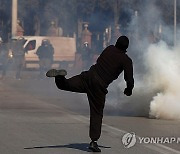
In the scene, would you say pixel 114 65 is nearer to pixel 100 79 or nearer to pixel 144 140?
pixel 100 79

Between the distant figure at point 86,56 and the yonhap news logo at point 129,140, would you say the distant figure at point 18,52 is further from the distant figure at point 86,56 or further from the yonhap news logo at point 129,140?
the yonhap news logo at point 129,140

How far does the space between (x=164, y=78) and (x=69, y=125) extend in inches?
96.6

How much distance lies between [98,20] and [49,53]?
2.40 m

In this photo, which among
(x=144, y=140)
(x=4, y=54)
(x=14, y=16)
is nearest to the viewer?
(x=144, y=140)

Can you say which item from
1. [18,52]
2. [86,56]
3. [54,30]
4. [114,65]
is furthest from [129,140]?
[54,30]

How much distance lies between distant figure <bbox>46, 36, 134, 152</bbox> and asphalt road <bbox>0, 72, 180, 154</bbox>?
53 centimetres

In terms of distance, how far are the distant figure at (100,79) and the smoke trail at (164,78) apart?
4.08 metres

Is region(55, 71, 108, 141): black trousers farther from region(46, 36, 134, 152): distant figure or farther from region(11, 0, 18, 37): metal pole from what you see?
region(11, 0, 18, 37): metal pole

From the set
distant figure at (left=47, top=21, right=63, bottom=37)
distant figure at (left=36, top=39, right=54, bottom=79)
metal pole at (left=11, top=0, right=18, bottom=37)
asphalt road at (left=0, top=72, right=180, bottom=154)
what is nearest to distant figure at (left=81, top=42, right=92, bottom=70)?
distant figure at (left=36, top=39, right=54, bottom=79)

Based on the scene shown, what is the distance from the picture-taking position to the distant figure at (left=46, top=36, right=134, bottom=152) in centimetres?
895

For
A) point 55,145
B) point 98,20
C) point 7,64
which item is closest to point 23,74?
point 7,64

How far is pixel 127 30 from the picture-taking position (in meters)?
21.5

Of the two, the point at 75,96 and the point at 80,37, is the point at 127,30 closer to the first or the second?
the point at 75,96

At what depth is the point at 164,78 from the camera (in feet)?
44.1
